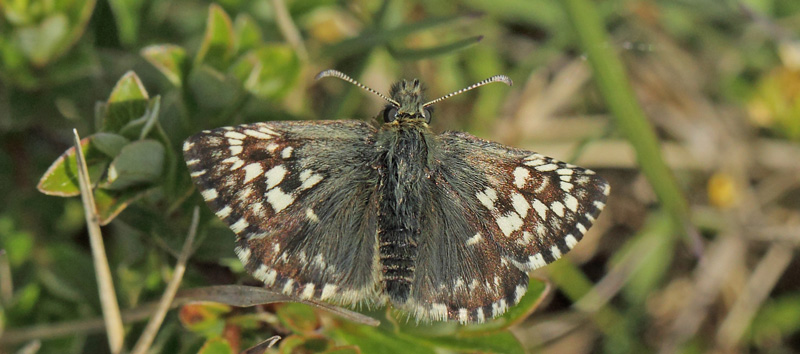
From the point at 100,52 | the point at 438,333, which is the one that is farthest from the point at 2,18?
the point at 438,333

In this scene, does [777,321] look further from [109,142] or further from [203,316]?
[109,142]

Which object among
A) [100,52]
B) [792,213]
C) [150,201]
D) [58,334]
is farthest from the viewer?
[792,213]

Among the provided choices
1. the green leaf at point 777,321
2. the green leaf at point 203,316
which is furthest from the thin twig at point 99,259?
the green leaf at point 777,321

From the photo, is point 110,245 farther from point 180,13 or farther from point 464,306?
point 464,306

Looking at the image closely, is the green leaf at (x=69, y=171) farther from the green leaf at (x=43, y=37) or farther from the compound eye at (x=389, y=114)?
the compound eye at (x=389, y=114)

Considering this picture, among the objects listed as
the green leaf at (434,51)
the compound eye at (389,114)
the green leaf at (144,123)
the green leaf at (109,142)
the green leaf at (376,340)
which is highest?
the green leaf at (434,51)

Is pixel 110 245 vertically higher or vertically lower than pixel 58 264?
higher
